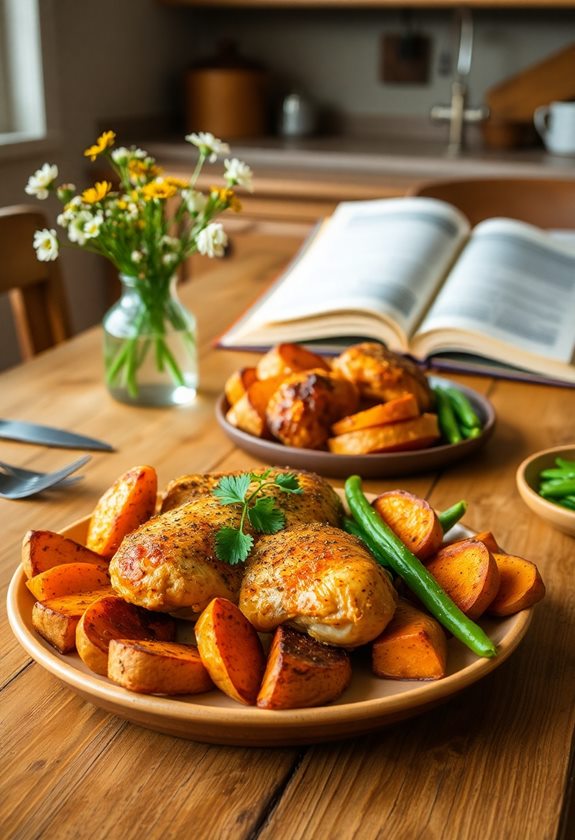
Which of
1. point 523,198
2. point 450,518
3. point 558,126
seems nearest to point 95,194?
point 450,518

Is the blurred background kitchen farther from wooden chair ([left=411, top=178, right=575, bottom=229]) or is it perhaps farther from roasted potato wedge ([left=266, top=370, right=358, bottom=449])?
roasted potato wedge ([left=266, top=370, right=358, bottom=449])

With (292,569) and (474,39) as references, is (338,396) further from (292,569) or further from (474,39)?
(474,39)

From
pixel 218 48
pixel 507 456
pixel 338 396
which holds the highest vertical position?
pixel 218 48

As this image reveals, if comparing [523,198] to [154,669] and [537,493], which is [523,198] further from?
[154,669]

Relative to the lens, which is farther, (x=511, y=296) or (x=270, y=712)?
(x=511, y=296)

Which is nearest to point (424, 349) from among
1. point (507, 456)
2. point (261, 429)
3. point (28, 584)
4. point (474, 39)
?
point (507, 456)
